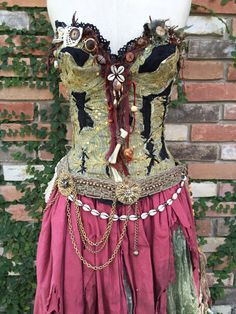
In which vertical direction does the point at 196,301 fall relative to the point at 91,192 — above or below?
below

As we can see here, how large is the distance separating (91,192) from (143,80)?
0.27m

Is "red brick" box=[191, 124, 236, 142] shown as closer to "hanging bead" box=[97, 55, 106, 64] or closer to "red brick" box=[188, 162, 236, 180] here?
"red brick" box=[188, 162, 236, 180]

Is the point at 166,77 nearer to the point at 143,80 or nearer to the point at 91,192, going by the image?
the point at 143,80

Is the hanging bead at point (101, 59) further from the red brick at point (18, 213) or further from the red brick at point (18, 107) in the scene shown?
the red brick at point (18, 213)

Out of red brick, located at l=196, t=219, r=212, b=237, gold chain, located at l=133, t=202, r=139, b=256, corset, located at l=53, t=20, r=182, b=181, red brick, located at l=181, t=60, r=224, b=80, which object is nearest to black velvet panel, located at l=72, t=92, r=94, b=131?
corset, located at l=53, t=20, r=182, b=181

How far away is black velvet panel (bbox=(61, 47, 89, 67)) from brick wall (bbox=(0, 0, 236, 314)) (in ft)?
1.94

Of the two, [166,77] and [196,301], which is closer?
[166,77]

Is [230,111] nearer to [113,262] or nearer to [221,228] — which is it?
[221,228]

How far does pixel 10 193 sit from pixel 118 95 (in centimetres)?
82

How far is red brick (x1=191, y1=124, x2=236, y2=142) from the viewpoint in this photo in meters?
1.56

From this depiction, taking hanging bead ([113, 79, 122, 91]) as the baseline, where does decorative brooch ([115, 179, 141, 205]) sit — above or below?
below

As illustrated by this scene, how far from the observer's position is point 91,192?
99 centimetres

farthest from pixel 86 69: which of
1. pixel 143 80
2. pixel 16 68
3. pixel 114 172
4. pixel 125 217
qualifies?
pixel 16 68

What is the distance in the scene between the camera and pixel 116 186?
3.17ft
